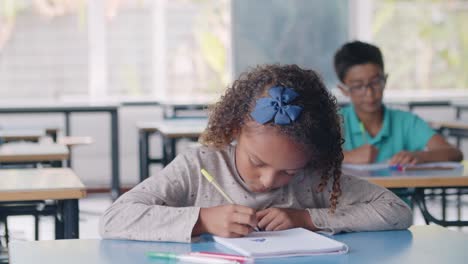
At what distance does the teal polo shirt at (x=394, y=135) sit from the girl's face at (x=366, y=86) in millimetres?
60

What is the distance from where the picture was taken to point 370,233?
1.99 m

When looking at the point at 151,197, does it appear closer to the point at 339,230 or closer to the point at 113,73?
the point at 339,230

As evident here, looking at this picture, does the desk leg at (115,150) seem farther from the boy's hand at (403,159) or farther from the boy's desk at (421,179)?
the boy's desk at (421,179)

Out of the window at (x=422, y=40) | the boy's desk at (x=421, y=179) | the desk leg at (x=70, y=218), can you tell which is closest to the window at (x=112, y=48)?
the window at (x=422, y=40)

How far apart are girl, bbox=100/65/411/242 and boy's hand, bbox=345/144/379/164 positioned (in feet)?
3.98

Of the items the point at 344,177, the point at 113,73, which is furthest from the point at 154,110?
the point at 344,177

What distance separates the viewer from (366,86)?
3539mm

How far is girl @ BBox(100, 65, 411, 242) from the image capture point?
6.11 feet

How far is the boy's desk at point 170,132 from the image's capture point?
520cm

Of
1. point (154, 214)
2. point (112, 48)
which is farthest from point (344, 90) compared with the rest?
point (112, 48)

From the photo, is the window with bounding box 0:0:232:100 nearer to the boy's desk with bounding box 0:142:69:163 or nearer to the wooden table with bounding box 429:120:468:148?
the wooden table with bounding box 429:120:468:148

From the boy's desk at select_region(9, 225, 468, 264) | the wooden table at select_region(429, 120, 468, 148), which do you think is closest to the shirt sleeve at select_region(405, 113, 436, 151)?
the boy's desk at select_region(9, 225, 468, 264)

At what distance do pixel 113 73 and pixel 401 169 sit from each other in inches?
230

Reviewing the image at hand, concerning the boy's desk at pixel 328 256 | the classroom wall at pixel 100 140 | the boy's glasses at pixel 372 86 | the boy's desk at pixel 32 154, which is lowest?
the classroom wall at pixel 100 140
